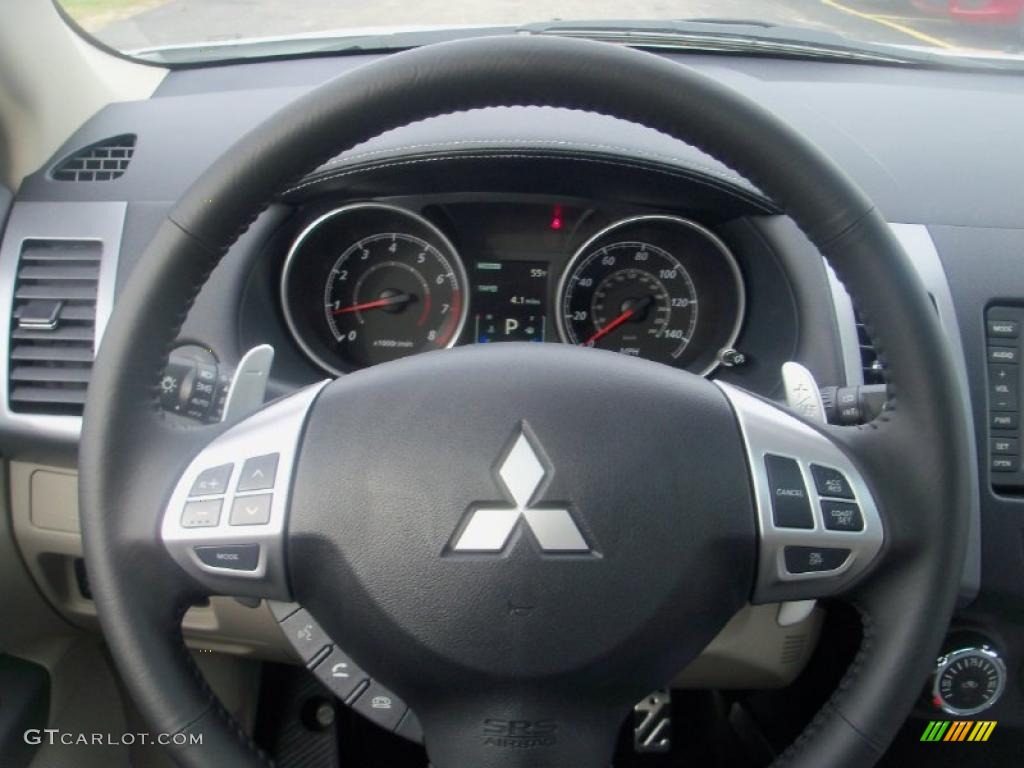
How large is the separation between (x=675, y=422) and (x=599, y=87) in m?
0.33

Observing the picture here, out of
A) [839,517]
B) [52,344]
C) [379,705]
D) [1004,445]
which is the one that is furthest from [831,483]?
[52,344]

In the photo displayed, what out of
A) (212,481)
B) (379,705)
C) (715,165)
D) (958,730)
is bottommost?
(958,730)

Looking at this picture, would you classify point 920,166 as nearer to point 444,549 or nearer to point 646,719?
point 646,719

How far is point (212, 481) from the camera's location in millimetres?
1085

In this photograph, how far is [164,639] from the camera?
104 cm

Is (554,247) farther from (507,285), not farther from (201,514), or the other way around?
(201,514)

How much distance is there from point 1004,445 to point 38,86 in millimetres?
1771

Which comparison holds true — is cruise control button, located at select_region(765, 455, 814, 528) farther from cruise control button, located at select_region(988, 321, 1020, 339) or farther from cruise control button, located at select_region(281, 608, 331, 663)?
cruise control button, located at select_region(988, 321, 1020, 339)

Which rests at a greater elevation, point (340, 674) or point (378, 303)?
point (378, 303)

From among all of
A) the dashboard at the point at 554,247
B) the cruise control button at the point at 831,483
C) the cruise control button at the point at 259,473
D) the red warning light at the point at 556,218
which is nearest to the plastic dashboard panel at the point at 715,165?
the dashboard at the point at 554,247

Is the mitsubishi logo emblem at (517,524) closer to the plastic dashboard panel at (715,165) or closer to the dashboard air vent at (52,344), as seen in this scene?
the plastic dashboard panel at (715,165)

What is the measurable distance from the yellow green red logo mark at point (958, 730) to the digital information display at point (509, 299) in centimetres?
101

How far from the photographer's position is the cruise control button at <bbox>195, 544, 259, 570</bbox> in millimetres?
1055

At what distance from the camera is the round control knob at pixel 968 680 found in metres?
1.72
